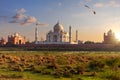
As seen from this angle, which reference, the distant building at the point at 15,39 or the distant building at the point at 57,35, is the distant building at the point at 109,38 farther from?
the distant building at the point at 15,39

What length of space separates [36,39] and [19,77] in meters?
95.8

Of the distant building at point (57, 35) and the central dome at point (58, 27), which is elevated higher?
the central dome at point (58, 27)

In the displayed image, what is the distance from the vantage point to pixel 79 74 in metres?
18.4

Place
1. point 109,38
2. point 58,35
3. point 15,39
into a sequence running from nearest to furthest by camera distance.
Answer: point 109,38 < point 58,35 < point 15,39

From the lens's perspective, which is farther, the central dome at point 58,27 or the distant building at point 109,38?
the central dome at point 58,27

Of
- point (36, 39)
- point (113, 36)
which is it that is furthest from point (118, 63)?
point (36, 39)

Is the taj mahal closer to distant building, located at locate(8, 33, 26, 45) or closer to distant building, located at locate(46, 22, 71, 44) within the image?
distant building, located at locate(46, 22, 71, 44)

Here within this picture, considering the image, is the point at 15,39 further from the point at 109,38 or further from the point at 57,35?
the point at 109,38

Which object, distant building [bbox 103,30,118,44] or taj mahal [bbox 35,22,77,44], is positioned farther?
taj mahal [bbox 35,22,77,44]

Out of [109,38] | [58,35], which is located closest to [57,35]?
[58,35]

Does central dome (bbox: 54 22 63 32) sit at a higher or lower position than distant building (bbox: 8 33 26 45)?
higher

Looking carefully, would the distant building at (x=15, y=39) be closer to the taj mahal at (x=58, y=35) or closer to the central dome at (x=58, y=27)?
the taj mahal at (x=58, y=35)

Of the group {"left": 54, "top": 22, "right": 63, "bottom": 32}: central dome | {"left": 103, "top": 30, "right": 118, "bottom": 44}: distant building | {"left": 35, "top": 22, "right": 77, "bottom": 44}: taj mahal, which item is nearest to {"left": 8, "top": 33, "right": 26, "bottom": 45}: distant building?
{"left": 35, "top": 22, "right": 77, "bottom": 44}: taj mahal

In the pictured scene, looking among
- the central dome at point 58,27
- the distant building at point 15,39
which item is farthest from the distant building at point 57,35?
the distant building at point 15,39
